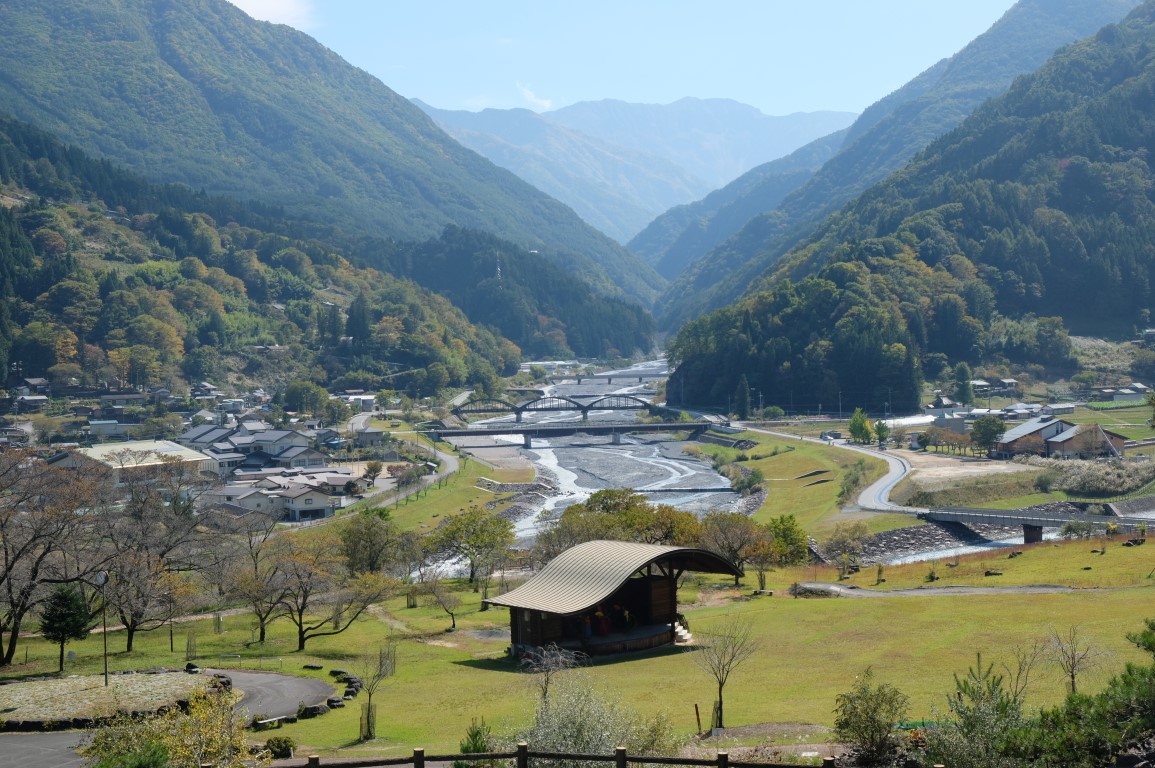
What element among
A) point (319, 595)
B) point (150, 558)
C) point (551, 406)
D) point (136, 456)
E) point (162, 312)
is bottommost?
→ point (551, 406)

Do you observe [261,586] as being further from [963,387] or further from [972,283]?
Result: [972,283]

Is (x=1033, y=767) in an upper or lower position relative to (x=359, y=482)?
upper

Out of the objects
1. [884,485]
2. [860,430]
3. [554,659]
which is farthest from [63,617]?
[860,430]

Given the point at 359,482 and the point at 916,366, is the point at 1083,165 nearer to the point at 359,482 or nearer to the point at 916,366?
the point at 916,366

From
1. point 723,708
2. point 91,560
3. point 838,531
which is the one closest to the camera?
point 723,708

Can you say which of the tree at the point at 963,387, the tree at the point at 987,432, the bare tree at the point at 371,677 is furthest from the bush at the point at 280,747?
the tree at the point at 963,387

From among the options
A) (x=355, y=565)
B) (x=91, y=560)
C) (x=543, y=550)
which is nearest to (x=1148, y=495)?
(x=543, y=550)

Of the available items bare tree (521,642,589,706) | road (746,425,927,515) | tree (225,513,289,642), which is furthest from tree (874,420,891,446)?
bare tree (521,642,589,706)
